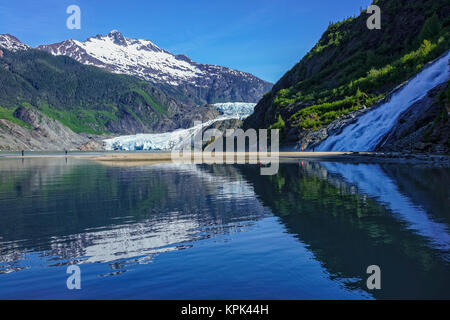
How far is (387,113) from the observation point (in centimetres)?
6631

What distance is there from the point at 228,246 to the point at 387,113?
63349 mm

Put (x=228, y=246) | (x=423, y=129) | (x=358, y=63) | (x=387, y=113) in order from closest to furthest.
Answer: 1. (x=228, y=246)
2. (x=423, y=129)
3. (x=387, y=113)
4. (x=358, y=63)

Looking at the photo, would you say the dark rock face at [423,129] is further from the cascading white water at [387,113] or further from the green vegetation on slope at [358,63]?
the green vegetation on slope at [358,63]

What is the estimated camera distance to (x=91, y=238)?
1123 centimetres

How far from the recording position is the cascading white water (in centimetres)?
6159

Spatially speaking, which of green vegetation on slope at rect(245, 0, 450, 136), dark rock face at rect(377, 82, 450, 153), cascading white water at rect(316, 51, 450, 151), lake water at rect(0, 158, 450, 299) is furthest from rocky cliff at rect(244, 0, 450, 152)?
lake water at rect(0, 158, 450, 299)

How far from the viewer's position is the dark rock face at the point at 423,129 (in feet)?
145

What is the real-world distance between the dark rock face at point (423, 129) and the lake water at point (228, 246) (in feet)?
96.9

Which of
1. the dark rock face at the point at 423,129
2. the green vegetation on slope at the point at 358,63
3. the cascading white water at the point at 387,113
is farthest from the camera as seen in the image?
the green vegetation on slope at the point at 358,63

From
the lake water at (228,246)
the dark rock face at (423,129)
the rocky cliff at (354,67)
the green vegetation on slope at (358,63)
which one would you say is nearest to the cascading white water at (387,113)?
the dark rock face at (423,129)

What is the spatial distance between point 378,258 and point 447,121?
41432 mm

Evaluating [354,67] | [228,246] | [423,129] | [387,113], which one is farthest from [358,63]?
[228,246]

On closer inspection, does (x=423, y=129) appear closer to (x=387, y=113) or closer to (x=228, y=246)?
(x=387, y=113)
